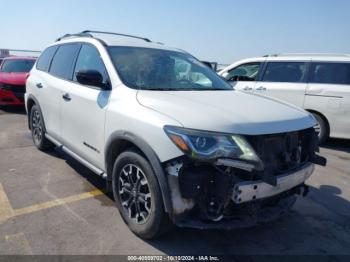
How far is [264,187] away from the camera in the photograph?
9.32ft

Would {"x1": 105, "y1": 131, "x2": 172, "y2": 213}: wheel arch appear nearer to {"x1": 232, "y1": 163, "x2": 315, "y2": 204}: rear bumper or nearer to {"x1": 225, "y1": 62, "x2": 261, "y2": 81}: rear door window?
{"x1": 232, "y1": 163, "x2": 315, "y2": 204}: rear bumper

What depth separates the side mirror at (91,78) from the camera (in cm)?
353

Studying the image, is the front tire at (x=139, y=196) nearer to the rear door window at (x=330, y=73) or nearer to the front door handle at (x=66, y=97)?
the front door handle at (x=66, y=97)

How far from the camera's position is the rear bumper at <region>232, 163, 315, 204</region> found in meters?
2.70

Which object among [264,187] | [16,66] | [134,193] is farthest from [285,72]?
[16,66]

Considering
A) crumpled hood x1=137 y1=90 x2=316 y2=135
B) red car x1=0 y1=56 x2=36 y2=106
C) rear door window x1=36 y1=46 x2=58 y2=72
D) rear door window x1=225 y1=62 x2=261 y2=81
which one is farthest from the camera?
red car x1=0 y1=56 x2=36 y2=106

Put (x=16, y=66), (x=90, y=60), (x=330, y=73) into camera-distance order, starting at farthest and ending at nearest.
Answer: (x=16, y=66) < (x=330, y=73) < (x=90, y=60)

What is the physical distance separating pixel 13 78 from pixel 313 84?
26.2 feet

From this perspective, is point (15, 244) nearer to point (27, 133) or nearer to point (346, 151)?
point (27, 133)

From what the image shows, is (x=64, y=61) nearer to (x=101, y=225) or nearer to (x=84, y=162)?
(x=84, y=162)

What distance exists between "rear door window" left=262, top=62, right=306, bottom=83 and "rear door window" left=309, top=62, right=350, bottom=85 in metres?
0.23

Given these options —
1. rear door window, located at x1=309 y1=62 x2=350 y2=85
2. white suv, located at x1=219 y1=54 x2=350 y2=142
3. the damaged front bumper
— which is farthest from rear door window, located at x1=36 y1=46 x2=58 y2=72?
rear door window, located at x1=309 y1=62 x2=350 y2=85

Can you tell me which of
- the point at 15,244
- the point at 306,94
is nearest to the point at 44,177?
the point at 15,244

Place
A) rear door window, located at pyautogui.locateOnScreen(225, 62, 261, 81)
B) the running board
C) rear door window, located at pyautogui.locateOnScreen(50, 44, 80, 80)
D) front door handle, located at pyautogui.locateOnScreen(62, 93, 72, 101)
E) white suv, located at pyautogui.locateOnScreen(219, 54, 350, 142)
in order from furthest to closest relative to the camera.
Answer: rear door window, located at pyautogui.locateOnScreen(225, 62, 261, 81)
white suv, located at pyautogui.locateOnScreen(219, 54, 350, 142)
rear door window, located at pyautogui.locateOnScreen(50, 44, 80, 80)
front door handle, located at pyautogui.locateOnScreen(62, 93, 72, 101)
the running board
